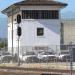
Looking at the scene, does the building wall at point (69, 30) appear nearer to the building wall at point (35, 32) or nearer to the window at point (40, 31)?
the building wall at point (35, 32)

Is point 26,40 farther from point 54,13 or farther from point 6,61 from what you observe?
point 6,61

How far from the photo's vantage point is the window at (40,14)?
87144 mm

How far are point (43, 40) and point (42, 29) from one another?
2.46m

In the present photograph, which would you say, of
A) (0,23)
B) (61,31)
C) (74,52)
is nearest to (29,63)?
(74,52)

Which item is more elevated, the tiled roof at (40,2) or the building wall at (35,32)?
the tiled roof at (40,2)

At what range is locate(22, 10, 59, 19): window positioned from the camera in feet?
286

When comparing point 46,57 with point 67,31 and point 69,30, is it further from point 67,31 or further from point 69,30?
point 69,30

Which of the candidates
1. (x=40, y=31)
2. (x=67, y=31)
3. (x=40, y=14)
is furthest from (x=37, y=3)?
(x=67, y=31)

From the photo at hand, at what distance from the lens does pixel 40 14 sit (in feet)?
289

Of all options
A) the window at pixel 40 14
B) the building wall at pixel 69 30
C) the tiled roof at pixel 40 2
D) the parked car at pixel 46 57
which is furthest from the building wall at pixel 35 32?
the parked car at pixel 46 57

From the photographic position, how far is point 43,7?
8731cm

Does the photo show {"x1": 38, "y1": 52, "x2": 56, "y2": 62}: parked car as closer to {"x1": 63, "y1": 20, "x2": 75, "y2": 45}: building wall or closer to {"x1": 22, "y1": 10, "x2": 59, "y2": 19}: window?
{"x1": 63, "y1": 20, "x2": 75, "y2": 45}: building wall

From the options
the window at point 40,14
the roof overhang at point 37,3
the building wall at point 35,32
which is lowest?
the building wall at point 35,32

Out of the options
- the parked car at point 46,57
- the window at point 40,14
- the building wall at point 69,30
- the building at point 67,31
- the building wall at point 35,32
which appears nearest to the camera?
the parked car at point 46,57
